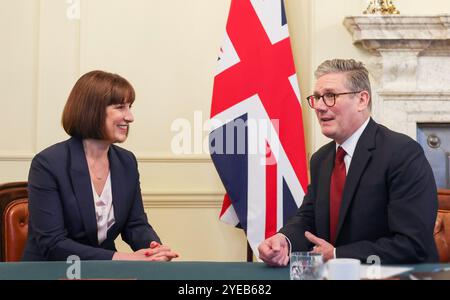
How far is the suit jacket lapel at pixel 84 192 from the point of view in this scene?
239 centimetres


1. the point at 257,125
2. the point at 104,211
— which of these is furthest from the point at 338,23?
the point at 104,211

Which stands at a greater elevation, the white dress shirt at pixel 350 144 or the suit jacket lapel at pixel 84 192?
the white dress shirt at pixel 350 144

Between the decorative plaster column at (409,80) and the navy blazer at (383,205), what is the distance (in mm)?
1464

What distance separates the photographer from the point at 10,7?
12.7ft

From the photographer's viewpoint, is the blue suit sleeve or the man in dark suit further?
the blue suit sleeve

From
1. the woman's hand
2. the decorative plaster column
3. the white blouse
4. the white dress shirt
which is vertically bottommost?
the woman's hand

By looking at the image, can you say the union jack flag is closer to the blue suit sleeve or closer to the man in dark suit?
the man in dark suit

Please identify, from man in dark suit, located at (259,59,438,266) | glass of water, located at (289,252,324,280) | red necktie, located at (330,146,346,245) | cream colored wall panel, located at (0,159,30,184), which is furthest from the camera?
cream colored wall panel, located at (0,159,30,184)

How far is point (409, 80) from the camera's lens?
3.70 m

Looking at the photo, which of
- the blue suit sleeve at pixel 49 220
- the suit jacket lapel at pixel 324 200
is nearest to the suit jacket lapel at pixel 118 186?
the blue suit sleeve at pixel 49 220

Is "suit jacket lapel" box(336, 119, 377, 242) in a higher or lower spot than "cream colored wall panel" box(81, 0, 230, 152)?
lower

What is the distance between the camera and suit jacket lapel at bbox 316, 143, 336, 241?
7.36 ft

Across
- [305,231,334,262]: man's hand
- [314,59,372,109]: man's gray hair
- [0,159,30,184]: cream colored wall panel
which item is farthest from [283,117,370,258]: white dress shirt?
[0,159,30,184]: cream colored wall panel

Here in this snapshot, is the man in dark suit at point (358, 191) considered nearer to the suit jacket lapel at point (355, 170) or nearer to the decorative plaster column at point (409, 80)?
the suit jacket lapel at point (355, 170)
